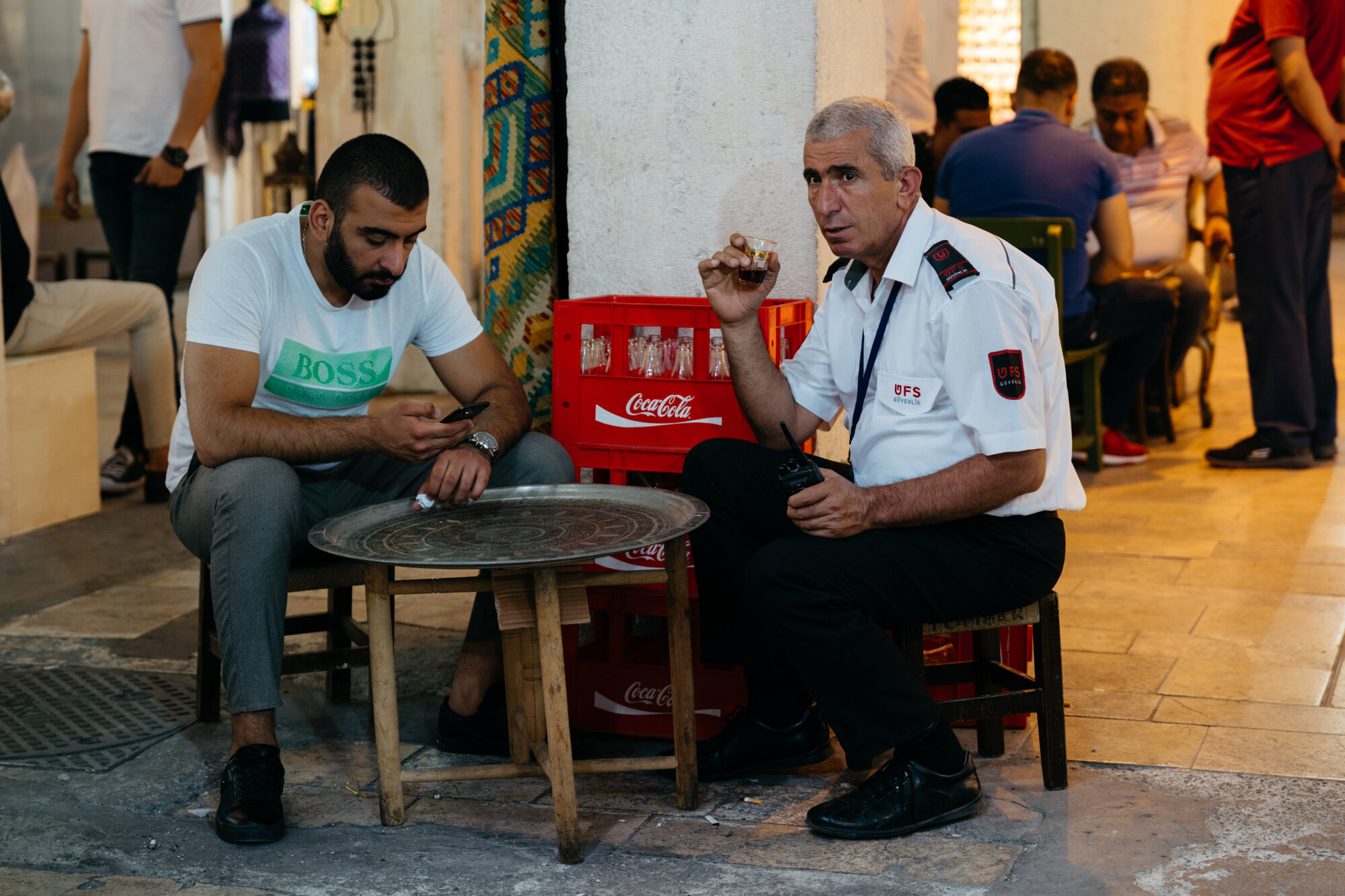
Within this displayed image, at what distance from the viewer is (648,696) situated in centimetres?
317

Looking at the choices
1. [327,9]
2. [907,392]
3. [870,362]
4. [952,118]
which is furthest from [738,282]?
[327,9]

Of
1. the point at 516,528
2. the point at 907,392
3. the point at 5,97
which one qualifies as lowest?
the point at 516,528

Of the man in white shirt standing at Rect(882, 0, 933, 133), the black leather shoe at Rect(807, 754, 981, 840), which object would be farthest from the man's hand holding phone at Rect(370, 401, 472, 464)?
the man in white shirt standing at Rect(882, 0, 933, 133)

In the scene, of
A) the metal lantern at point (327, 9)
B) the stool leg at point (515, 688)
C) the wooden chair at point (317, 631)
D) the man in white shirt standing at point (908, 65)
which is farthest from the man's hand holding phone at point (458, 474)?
the metal lantern at point (327, 9)

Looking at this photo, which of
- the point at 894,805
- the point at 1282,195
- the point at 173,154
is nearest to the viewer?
the point at 894,805

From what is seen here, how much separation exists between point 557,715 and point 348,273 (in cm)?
105

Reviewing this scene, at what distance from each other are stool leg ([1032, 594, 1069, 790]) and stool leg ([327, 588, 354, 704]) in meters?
1.65

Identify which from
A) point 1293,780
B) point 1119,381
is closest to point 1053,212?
point 1119,381

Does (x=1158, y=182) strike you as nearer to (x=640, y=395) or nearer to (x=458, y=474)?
(x=640, y=395)

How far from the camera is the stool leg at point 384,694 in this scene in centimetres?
262

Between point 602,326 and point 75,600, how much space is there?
2136mm

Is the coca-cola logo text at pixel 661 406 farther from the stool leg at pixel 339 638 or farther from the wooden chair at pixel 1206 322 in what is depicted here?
the wooden chair at pixel 1206 322

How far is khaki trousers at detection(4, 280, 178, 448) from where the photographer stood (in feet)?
16.6

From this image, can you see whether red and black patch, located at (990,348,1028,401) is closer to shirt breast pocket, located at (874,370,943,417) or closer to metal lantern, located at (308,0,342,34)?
shirt breast pocket, located at (874,370,943,417)
